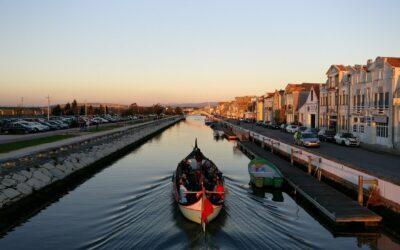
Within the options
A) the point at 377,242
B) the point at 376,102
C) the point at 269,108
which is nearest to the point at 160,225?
the point at 377,242

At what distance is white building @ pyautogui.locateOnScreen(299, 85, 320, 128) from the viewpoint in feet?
247

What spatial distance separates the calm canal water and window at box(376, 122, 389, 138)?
22.4 metres

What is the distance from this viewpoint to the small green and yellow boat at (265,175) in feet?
104

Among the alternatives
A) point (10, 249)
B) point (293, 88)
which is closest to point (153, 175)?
point (10, 249)

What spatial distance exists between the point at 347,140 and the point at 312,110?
29509 millimetres

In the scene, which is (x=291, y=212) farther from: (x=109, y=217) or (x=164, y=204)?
(x=109, y=217)

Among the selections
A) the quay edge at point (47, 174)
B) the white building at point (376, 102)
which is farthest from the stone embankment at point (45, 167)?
the white building at point (376, 102)

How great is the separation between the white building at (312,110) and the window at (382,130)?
25587 mm

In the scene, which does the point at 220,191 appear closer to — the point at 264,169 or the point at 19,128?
the point at 264,169

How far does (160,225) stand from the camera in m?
22.5

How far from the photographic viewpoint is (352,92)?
2271 inches

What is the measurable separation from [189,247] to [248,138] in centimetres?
5582

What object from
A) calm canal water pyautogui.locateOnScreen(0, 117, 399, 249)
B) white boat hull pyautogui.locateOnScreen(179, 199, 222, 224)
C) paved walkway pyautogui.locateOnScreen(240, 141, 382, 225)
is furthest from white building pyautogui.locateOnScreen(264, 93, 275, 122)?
white boat hull pyautogui.locateOnScreen(179, 199, 222, 224)

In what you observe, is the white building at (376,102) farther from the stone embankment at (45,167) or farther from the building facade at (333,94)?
the stone embankment at (45,167)
